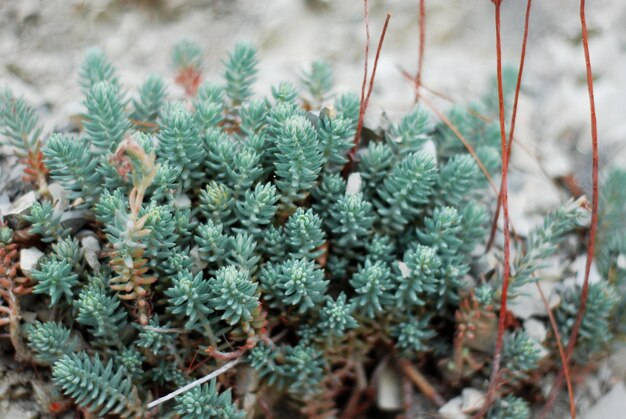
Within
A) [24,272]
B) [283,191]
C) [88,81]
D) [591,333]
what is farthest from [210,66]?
[591,333]

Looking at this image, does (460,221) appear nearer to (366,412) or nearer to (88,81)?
(366,412)

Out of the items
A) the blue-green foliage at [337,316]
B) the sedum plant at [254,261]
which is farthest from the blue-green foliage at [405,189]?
the blue-green foliage at [337,316]

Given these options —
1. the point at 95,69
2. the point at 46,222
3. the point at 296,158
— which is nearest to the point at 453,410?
the point at 296,158

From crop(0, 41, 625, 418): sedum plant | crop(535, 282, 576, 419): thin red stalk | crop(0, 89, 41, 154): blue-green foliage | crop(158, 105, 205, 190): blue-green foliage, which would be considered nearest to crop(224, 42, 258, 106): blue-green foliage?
crop(0, 41, 625, 418): sedum plant

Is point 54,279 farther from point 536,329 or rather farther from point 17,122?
point 536,329

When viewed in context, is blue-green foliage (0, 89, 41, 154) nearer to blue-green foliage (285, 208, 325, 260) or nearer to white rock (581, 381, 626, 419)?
blue-green foliage (285, 208, 325, 260)

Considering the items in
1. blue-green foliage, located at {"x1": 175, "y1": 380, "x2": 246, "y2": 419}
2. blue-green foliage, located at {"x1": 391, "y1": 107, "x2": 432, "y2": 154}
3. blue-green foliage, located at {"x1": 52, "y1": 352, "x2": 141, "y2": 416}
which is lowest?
blue-green foliage, located at {"x1": 175, "y1": 380, "x2": 246, "y2": 419}
